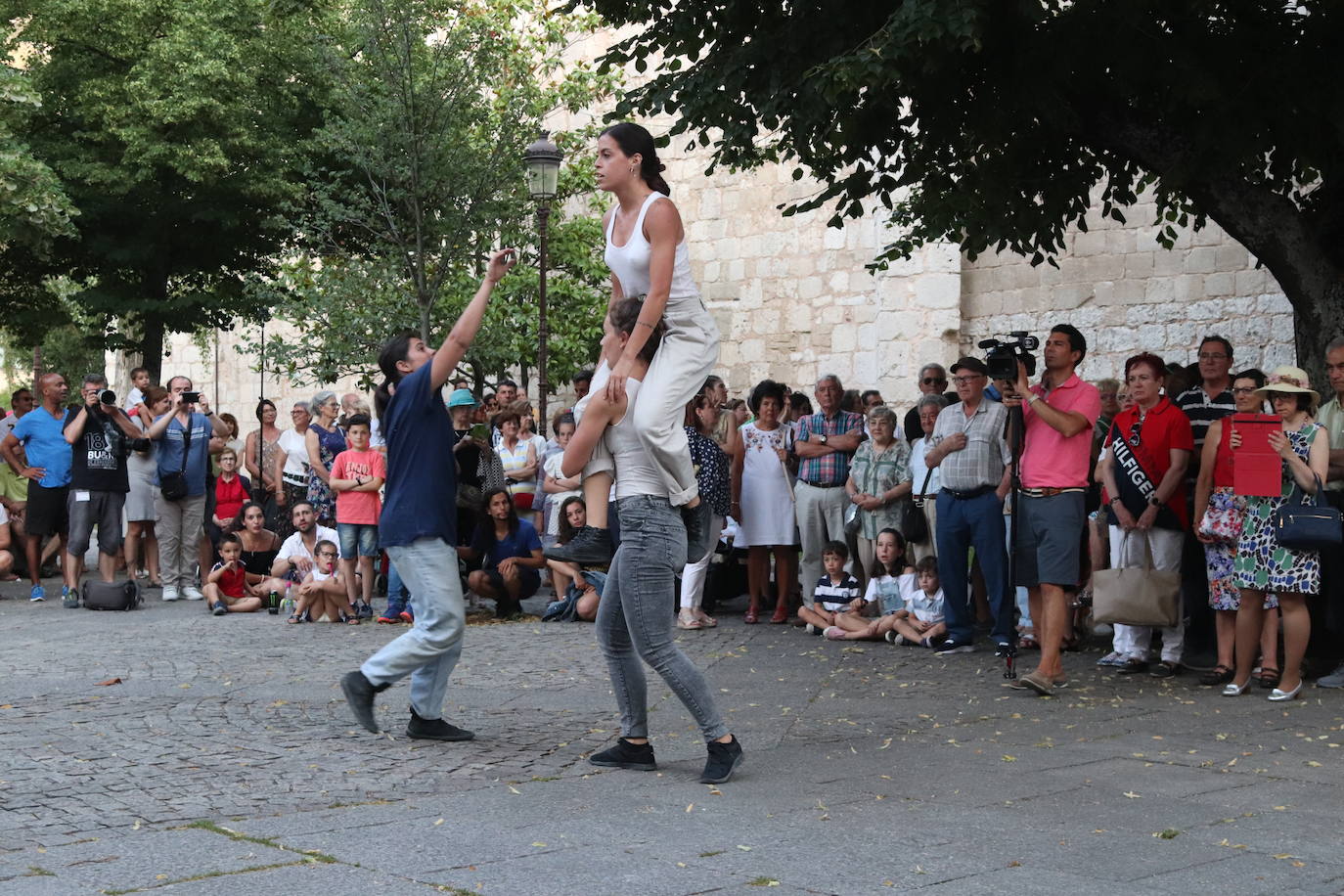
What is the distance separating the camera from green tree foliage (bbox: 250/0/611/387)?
20.7m

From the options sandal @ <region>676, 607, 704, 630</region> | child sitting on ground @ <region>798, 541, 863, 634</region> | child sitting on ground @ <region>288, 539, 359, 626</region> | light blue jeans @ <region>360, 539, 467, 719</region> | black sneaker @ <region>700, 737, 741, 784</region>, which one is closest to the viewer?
black sneaker @ <region>700, 737, 741, 784</region>

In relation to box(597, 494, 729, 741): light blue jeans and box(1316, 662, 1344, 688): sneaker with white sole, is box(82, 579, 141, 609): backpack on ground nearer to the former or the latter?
box(597, 494, 729, 741): light blue jeans

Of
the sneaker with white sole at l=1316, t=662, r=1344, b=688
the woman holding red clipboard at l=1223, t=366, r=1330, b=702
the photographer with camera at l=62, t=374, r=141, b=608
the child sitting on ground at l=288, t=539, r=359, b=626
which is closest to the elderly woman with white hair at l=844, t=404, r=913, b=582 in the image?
the woman holding red clipboard at l=1223, t=366, r=1330, b=702

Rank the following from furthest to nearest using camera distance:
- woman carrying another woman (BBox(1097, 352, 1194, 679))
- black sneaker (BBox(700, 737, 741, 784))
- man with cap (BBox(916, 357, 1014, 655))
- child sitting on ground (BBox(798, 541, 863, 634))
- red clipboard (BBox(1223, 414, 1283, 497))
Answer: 1. child sitting on ground (BBox(798, 541, 863, 634))
2. man with cap (BBox(916, 357, 1014, 655))
3. woman carrying another woman (BBox(1097, 352, 1194, 679))
4. red clipboard (BBox(1223, 414, 1283, 497))
5. black sneaker (BBox(700, 737, 741, 784))

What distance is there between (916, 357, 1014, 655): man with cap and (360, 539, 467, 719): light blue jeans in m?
4.18

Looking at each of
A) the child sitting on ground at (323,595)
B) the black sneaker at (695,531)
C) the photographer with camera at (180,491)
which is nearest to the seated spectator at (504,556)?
the child sitting on ground at (323,595)

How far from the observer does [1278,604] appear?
29.3 ft

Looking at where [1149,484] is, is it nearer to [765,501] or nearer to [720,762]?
[765,501]

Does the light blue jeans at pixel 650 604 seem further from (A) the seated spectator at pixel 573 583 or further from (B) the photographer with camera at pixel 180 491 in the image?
(B) the photographer with camera at pixel 180 491

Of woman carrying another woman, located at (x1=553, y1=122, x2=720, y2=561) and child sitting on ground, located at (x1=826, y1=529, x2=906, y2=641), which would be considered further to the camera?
child sitting on ground, located at (x1=826, y1=529, x2=906, y2=641)

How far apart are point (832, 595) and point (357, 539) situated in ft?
13.3

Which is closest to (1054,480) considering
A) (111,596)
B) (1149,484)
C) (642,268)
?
(1149,484)

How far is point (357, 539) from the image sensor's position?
524 inches

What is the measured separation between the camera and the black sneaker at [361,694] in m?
7.10
